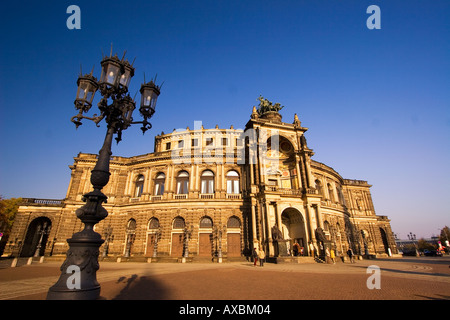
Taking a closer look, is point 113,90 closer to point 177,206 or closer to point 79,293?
point 79,293

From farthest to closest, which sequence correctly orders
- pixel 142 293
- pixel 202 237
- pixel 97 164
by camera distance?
pixel 202 237 → pixel 142 293 → pixel 97 164

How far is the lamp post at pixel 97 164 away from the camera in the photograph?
4.61 metres

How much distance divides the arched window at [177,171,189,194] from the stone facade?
14 centimetres

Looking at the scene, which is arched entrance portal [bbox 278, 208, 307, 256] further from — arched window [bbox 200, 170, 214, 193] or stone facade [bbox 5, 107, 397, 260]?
arched window [bbox 200, 170, 214, 193]

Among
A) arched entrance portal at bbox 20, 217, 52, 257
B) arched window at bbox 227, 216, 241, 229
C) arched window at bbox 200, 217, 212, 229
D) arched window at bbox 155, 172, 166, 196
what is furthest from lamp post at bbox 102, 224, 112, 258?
arched window at bbox 227, 216, 241, 229

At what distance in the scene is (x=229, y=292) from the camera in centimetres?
776

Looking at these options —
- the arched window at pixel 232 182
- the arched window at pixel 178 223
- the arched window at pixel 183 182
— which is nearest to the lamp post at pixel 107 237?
the arched window at pixel 178 223

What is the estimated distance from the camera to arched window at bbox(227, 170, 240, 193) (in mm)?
28328

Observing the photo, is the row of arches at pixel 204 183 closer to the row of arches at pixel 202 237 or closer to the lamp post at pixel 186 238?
the row of arches at pixel 202 237

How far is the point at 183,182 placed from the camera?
28.9 metres

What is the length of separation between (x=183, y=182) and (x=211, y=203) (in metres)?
5.07

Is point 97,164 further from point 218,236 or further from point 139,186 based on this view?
point 139,186

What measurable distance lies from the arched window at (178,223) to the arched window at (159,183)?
4725mm

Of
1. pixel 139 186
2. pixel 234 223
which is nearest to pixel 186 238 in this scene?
pixel 234 223
